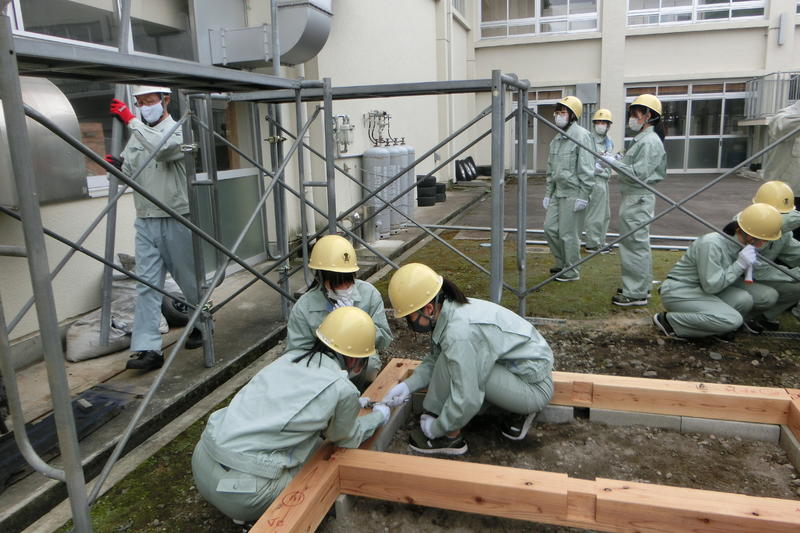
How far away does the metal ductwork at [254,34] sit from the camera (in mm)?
5824

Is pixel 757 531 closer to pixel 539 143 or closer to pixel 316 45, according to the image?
pixel 316 45

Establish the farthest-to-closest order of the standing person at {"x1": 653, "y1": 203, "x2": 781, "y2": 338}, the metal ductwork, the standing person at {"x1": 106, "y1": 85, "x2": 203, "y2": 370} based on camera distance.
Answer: the metal ductwork
the standing person at {"x1": 653, "y1": 203, "x2": 781, "y2": 338}
the standing person at {"x1": 106, "y1": 85, "x2": 203, "y2": 370}

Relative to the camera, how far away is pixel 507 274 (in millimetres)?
6770

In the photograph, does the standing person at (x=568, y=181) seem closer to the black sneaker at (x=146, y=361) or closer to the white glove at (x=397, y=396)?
the white glove at (x=397, y=396)

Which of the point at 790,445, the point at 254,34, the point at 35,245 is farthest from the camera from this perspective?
the point at 254,34

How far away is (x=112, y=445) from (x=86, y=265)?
6.39 ft

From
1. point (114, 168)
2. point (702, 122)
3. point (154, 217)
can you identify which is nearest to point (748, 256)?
point (114, 168)

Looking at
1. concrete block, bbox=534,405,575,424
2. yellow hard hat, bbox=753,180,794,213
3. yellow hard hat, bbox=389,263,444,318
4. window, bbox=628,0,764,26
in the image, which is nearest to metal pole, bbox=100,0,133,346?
yellow hard hat, bbox=389,263,444,318

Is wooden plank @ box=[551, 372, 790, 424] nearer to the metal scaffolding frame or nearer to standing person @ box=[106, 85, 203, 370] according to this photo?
the metal scaffolding frame

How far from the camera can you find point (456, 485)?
2.55 m

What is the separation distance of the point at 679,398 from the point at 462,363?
52.2 inches

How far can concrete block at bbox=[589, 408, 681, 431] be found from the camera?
3.32m

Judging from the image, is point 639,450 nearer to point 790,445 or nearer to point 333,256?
point 790,445

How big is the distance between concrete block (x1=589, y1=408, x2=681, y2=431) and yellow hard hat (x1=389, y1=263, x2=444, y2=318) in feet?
4.16
